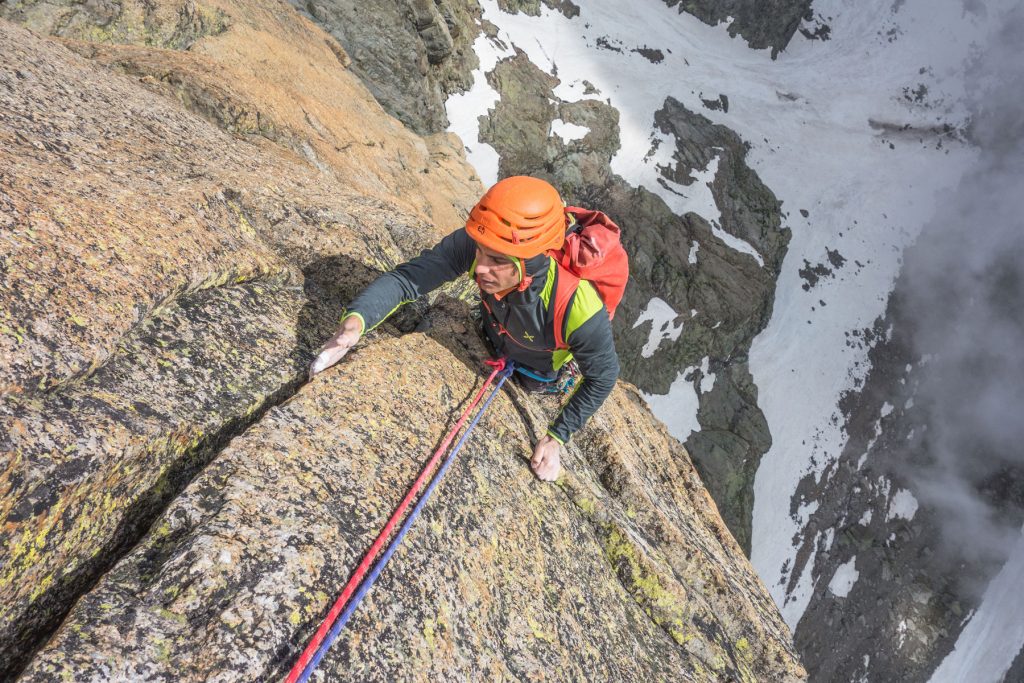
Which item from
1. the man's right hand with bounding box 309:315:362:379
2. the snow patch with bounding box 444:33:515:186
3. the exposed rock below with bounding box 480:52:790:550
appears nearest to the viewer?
the man's right hand with bounding box 309:315:362:379

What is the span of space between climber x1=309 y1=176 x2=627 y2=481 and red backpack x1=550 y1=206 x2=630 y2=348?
40 mm

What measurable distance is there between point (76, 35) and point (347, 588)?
13.8 meters

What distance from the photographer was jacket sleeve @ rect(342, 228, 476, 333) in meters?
4.98

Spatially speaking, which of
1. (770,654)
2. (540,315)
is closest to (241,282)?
(540,315)

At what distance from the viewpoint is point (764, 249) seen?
2333 inches

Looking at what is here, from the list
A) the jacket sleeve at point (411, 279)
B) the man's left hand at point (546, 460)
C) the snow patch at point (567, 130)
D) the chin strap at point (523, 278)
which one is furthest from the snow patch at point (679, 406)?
the chin strap at point (523, 278)

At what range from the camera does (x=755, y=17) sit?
73438 mm

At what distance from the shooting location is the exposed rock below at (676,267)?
49.3 meters

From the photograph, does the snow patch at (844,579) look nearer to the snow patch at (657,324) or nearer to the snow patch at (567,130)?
the snow patch at (657,324)

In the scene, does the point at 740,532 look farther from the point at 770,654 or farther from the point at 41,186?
the point at 41,186

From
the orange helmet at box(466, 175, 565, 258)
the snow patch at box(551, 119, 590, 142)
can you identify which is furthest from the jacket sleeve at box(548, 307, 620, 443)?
the snow patch at box(551, 119, 590, 142)

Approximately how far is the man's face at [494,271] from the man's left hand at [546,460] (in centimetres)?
190

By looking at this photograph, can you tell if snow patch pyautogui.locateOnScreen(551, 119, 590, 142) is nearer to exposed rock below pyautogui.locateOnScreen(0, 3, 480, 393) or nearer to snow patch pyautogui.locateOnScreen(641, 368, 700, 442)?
snow patch pyautogui.locateOnScreen(641, 368, 700, 442)

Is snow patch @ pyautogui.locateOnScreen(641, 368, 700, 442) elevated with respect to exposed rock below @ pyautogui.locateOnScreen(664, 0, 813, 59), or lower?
lower
